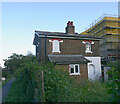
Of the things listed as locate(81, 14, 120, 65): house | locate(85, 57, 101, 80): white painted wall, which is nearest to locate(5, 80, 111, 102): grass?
locate(85, 57, 101, 80): white painted wall

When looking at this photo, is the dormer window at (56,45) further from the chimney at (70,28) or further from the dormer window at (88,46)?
the dormer window at (88,46)

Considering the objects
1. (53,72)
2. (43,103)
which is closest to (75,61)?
(53,72)

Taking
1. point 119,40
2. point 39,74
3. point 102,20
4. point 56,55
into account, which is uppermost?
point 102,20

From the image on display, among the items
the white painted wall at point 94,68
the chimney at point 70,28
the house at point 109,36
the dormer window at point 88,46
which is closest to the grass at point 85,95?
the white painted wall at point 94,68

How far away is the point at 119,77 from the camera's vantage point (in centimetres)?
409

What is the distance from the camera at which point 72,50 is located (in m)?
17.4

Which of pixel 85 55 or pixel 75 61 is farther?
pixel 85 55

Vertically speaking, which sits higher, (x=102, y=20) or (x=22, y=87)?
(x=102, y=20)

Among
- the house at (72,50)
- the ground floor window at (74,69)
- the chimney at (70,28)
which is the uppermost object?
the chimney at (70,28)

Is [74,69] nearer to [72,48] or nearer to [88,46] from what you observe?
[72,48]

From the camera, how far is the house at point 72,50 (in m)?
14.9

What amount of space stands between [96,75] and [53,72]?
1322cm

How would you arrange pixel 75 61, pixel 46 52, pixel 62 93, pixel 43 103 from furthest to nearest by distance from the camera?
pixel 46 52 → pixel 75 61 → pixel 62 93 → pixel 43 103

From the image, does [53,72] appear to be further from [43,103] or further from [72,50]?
[72,50]
